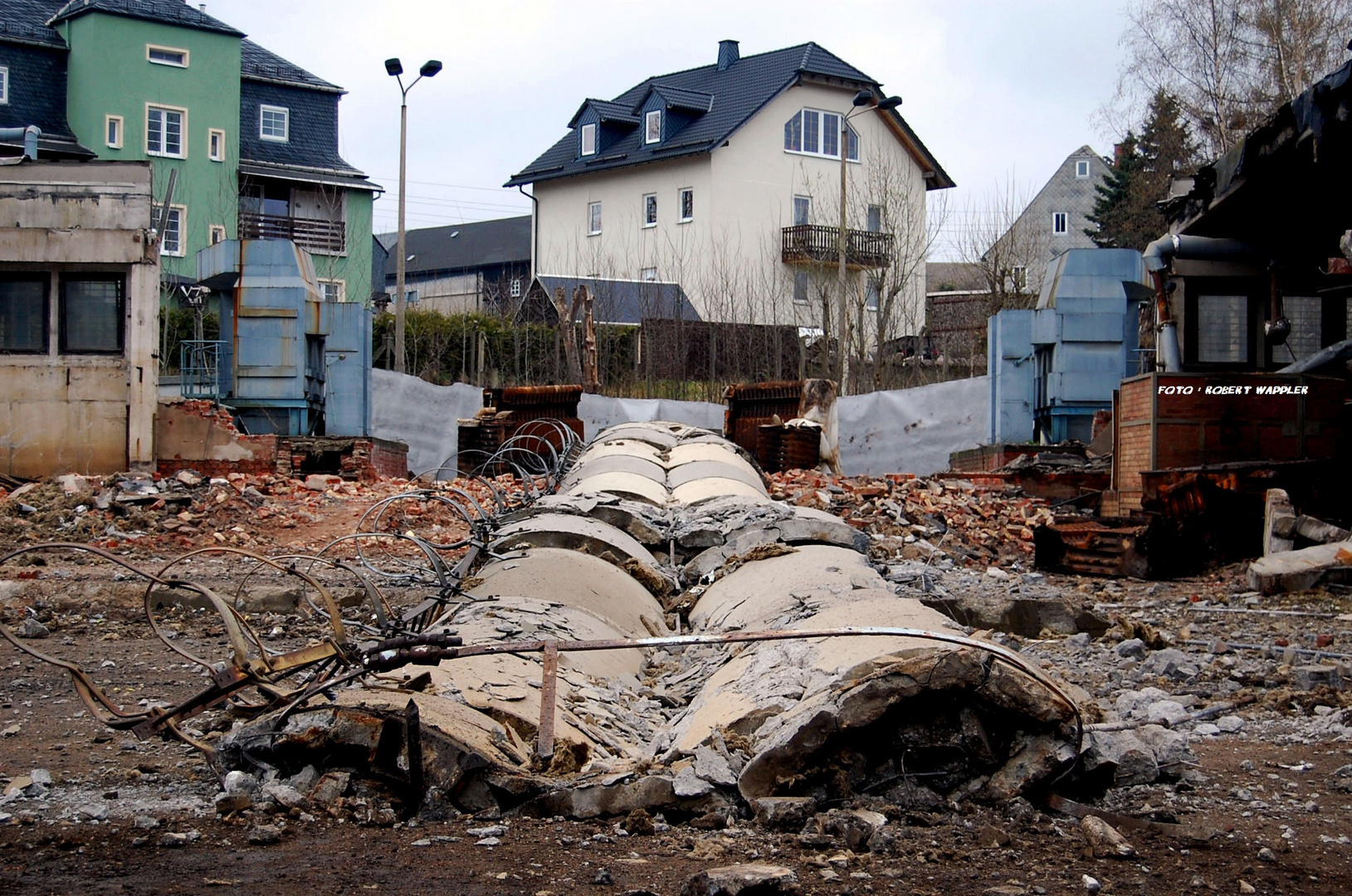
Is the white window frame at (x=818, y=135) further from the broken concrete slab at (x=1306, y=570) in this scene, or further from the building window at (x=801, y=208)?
the broken concrete slab at (x=1306, y=570)

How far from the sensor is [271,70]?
35.5 meters

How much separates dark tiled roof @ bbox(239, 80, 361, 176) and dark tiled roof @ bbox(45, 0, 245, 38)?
1.94 m

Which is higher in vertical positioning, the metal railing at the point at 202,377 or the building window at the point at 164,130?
the building window at the point at 164,130

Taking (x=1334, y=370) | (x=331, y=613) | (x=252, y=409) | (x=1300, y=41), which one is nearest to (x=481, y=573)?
(x=331, y=613)

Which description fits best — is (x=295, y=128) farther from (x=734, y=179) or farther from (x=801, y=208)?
(x=801, y=208)

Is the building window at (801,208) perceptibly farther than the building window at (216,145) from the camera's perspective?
Yes

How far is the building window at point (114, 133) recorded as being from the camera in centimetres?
3197

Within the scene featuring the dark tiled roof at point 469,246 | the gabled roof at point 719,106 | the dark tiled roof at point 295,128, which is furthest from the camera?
the dark tiled roof at point 469,246

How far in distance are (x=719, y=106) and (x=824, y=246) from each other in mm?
6922

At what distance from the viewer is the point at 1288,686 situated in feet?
20.6

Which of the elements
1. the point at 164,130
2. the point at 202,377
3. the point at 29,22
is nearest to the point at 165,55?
the point at 164,130

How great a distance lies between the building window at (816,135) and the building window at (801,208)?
1508mm

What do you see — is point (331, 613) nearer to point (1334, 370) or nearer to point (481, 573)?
point (481, 573)

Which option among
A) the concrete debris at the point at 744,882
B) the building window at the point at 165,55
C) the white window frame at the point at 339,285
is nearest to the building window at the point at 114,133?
the building window at the point at 165,55
